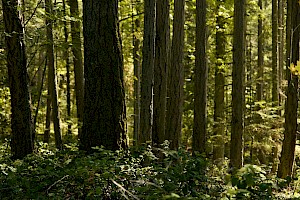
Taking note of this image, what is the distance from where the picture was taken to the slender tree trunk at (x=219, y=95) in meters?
15.7

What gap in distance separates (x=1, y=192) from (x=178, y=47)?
23.9 ft

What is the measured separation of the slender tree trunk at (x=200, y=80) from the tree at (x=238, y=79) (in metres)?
0.88

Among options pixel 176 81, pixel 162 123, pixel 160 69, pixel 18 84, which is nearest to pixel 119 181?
pixel 18 84

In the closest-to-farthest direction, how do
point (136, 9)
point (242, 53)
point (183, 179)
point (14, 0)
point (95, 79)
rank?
1. point (183, 179)
2. point (95, 79)
3. point (14, 0)
4. point (242, 53)
5. point (136, 9)

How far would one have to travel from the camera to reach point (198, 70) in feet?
38.9

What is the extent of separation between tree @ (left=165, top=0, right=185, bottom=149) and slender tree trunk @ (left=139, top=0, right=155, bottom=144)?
2.73 meters

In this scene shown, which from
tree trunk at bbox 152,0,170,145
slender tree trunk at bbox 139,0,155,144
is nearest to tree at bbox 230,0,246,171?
tree trunk at bbox 152,0,170,145

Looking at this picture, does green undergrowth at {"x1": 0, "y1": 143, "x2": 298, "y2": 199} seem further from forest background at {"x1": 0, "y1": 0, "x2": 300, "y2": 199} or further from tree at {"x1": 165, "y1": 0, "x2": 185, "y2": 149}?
tree at {"x1": 165, "y1": 0, "x2": 185, "y2": 149}

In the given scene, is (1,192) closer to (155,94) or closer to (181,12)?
(155,94)

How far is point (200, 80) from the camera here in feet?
38.9

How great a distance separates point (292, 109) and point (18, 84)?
6.74m

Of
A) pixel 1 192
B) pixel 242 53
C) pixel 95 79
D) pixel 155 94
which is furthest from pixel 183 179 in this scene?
pixel 242 53

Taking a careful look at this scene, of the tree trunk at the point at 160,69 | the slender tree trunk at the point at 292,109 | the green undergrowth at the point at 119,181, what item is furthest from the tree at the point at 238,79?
the green undergrowth at the point at 119,181

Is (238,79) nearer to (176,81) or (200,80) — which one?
(200,80)
